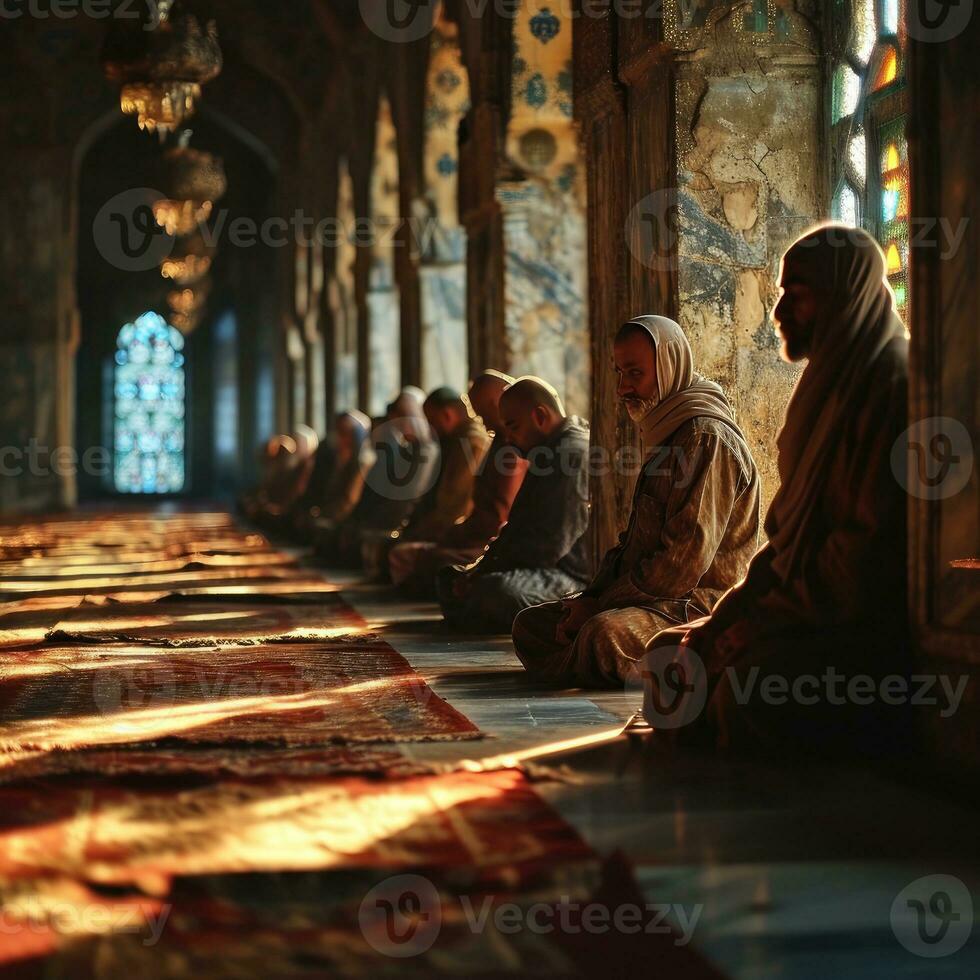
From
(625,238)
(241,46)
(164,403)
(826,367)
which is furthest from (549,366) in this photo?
(164,403)

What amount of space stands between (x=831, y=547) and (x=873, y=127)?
259 cm

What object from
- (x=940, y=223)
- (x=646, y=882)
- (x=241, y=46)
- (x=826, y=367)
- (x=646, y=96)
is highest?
(x=241, y=46)

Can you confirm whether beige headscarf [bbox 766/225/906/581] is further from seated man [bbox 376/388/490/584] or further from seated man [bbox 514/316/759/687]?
seated man [bbox 376/388/490/584]

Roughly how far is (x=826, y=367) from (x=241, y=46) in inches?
734

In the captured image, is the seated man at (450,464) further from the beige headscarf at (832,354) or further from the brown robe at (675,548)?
the beige headscarf at (832,354)

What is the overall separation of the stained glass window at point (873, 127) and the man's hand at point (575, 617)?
1.72 meters

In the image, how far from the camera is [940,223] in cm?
415

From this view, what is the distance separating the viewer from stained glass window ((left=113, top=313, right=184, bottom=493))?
32250mm

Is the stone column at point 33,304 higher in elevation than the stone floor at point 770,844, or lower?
higher

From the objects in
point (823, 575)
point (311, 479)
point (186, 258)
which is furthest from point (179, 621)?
point (186, 258)

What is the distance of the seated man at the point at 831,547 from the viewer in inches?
168

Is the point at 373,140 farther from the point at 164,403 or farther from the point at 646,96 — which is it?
the point at 164,403

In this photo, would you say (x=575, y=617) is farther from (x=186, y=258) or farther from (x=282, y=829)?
(x=186, y=258)

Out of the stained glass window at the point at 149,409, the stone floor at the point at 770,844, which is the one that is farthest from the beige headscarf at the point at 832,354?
the stained glass window at the point at 149,409
